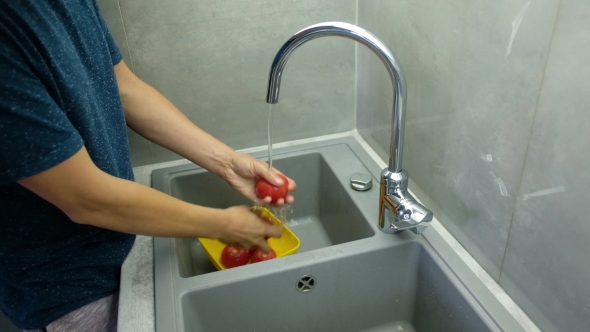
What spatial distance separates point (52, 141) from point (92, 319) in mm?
420

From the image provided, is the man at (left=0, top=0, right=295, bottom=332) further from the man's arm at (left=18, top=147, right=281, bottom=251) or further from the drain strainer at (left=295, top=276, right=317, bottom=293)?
the drain strainer at (left=295, top=276, right=317, bottom=293)

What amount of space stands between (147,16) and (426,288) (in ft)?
2.87

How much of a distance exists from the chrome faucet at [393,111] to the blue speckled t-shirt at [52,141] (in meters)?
0.30

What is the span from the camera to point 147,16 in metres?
1.10

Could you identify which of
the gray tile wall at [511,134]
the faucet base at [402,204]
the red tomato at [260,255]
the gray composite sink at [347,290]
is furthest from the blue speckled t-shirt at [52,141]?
the gray tile wall at [511,134]

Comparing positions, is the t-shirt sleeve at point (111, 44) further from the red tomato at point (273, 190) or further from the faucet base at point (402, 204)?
the faucet base at point (402, 204)

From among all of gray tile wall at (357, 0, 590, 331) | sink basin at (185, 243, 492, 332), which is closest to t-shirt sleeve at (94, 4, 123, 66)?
sink basin at (185, 243, 492, 332)

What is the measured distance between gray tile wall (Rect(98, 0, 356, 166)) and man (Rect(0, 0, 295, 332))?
0.20m

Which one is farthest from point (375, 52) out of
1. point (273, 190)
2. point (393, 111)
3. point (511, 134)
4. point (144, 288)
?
point (144, 288)

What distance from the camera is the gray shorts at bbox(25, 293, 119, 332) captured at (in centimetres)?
82

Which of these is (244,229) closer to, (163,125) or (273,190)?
(273,190)

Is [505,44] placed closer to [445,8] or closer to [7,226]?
[445,8]

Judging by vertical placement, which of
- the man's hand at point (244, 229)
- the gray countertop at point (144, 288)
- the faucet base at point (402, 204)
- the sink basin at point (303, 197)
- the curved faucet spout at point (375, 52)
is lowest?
the sink basin at point (303, 197)

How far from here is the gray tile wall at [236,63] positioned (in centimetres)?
112
